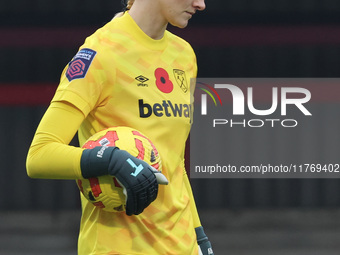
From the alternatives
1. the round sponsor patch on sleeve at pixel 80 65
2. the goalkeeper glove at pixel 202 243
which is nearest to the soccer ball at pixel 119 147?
the round sponsor patch on sleeve at pixel 80 65

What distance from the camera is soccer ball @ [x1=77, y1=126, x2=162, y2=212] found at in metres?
2.90

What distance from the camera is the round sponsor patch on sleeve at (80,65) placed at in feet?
9.78

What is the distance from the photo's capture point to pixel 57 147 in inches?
113

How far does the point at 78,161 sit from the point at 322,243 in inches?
281

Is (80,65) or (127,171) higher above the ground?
(80,65)

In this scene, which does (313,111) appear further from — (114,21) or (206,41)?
(114,21)

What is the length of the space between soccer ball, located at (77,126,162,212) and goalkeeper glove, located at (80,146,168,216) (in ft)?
0.18

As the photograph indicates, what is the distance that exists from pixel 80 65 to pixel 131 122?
30cm

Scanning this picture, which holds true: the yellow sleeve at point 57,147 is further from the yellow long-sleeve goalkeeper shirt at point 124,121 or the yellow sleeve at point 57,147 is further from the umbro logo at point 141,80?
the umbro logo at point 141,80

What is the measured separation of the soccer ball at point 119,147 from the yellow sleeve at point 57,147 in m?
0.07

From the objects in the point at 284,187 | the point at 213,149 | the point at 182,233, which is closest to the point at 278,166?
the point at 284,187

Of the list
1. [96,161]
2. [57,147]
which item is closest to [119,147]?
[96,161]

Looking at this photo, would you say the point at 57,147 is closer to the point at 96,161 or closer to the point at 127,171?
the point at 96,161

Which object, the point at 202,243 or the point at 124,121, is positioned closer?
the point at 124,121
